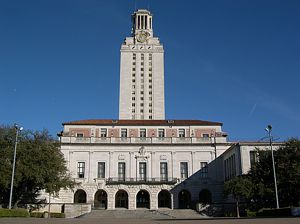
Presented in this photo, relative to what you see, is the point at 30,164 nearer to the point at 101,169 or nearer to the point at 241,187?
the point at 101,169

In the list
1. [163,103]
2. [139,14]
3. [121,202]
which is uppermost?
[139,14]

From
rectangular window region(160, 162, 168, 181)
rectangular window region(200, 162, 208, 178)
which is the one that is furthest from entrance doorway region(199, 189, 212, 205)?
rectangular window region(160, 162, 168, 181)

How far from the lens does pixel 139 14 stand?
122m

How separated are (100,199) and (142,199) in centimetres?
751

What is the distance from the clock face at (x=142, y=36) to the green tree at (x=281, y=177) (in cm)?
7311

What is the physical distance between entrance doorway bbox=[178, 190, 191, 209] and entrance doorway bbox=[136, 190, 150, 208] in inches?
225

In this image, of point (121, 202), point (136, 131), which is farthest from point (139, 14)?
point (121, 202)

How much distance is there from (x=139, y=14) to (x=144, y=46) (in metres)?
14.7

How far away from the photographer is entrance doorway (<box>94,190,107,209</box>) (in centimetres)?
6853

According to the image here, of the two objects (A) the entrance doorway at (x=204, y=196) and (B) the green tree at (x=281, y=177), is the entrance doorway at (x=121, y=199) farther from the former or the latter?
(B) the green tree at (x=281, y=177)

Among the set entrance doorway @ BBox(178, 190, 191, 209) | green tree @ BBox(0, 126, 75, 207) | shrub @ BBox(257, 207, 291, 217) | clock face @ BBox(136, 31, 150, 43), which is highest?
clock face @ BBox(136, 31, 150, 43)

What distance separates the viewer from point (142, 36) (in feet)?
384

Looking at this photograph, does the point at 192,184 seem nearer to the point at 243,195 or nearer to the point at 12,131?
the point at 243,195

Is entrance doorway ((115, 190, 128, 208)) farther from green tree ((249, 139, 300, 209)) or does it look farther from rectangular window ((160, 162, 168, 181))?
green tree ((249, 139, 300, 209))
